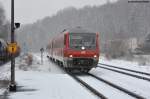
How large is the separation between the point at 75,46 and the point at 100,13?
154473 mm

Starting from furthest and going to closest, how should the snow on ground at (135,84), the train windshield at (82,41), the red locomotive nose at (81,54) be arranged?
1. the train windshield at (82,41)
2. the red locomotive nose at (81,54)
3. the snow on ground at (135,84)

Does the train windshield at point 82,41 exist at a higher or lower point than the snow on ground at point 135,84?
higher

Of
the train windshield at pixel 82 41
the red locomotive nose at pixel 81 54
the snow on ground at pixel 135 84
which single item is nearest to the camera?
the snow on ground at pixel 135 84

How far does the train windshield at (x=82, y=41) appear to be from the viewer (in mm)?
26766

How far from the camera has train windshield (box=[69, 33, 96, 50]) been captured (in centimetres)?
2677

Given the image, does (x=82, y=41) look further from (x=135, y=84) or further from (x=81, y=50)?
(x=135, y=84)

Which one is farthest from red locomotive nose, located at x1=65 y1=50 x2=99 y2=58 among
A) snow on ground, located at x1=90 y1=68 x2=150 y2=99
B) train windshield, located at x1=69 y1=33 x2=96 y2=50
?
snow on ground, located at x1=90 y1=68 x2=150 y2=99

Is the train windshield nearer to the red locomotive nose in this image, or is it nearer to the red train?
the red train

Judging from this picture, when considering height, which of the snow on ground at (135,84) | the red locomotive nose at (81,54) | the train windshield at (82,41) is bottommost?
the snow on ground at (135,84)

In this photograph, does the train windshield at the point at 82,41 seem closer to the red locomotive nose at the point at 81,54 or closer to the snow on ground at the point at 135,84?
the red locomotive nose at the point at 81,54

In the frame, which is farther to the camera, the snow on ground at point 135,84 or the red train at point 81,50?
the red train at point 81,50

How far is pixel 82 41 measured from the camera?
26.9m

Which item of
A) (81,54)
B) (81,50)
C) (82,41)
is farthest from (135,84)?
(82,41)

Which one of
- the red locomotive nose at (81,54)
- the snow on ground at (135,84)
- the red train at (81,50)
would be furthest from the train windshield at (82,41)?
the snow on ground at (135,84)
